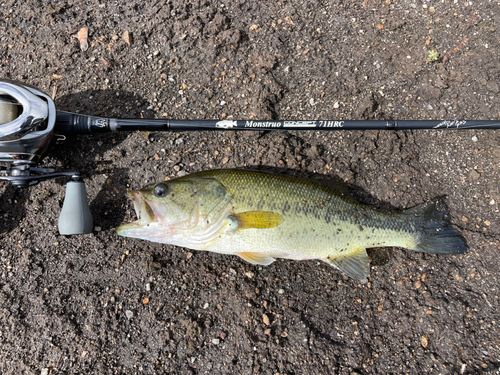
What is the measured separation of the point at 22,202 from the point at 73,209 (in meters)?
0.86

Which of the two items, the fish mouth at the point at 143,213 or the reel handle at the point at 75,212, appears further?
the reel handle at the point at 75,212

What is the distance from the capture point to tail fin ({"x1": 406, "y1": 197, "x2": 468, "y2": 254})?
2844mm

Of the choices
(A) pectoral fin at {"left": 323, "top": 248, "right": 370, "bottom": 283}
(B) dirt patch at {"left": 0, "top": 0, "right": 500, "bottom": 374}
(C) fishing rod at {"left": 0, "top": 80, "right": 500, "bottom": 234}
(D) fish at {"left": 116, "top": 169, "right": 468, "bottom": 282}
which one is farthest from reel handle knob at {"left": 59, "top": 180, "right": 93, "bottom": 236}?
(A) pectoral fin at {"left": 323, "top": 248, "right": 370, "bottom": 283}

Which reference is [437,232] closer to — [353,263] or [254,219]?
[353,263]

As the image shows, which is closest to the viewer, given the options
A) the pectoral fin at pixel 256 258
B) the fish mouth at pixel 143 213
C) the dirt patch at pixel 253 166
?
the fish mouth at pixel 143 213

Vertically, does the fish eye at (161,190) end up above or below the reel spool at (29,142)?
below

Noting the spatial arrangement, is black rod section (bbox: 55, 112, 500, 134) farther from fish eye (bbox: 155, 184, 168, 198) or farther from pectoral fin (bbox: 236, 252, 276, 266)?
pectoral fin (bbox: 236, 252, 276, 266)

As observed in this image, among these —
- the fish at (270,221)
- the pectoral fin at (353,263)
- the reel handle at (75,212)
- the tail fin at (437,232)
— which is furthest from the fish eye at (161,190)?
the tail fin at (437,232)

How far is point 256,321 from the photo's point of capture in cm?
280

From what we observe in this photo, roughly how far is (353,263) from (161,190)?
1.93m

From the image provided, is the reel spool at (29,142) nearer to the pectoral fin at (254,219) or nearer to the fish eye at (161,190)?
the fish eye at (161,190)

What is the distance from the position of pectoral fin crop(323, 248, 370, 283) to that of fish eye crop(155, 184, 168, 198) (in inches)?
64.4

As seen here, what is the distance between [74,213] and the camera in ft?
8.92

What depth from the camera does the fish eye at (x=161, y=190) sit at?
2.54 meters
